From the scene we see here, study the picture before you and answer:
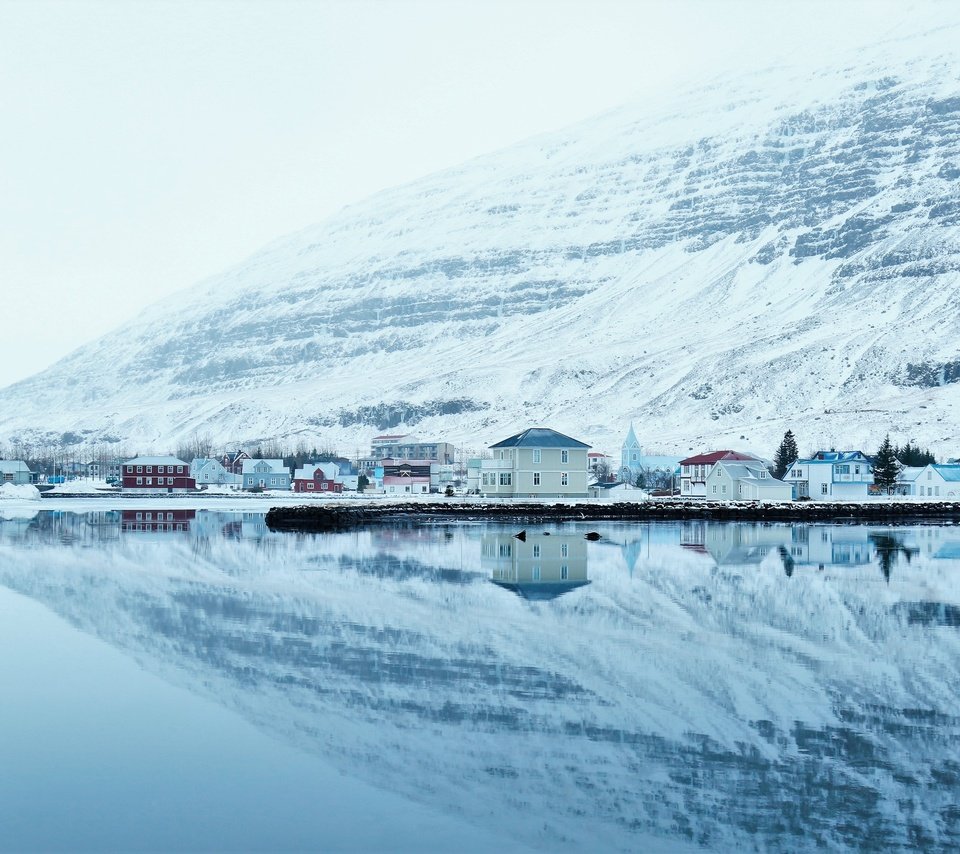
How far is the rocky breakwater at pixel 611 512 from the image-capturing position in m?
67.9

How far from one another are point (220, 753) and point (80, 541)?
124 feet

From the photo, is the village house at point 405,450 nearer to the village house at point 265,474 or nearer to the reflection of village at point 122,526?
the village house at point 265,474

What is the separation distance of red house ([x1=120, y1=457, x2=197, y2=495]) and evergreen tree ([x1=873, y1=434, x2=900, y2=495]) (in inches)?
2904

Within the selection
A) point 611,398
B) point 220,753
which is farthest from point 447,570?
point 611,398

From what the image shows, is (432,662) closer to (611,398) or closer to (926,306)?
(611,398)

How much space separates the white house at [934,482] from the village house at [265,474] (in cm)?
7372

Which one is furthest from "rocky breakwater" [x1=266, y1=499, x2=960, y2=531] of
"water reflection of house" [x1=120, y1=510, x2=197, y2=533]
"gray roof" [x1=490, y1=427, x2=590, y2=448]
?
"gray roof" [x1=490, y1=427, x2=590, y2=448]

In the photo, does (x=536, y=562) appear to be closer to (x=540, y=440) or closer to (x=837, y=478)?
(x=540, y=440)

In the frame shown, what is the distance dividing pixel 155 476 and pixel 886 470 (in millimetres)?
77562

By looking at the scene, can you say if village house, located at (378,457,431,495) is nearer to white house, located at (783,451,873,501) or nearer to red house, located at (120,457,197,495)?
red house, located at (120,457,197,495)

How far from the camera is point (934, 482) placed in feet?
332

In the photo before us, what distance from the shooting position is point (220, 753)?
13.6 meters

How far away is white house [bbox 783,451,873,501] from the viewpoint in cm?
9962

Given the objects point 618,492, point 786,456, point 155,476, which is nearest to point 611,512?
point 618,492
